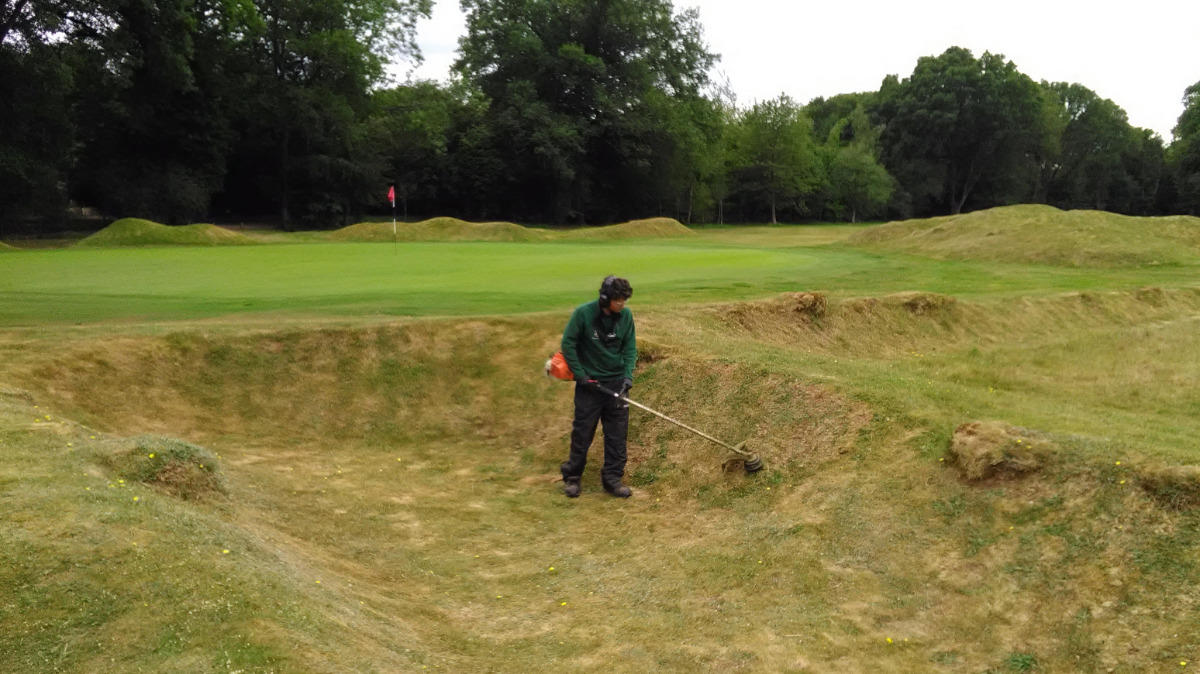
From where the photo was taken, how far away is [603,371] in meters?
9.51

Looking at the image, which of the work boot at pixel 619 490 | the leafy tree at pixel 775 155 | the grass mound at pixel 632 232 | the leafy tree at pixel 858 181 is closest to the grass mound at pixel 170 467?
the work boot at pixel 619 490

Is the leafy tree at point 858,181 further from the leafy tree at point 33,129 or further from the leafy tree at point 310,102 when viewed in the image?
the leafy tree at point 33,129

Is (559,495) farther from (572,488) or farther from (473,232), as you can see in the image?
(473,232)

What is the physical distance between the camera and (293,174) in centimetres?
5409

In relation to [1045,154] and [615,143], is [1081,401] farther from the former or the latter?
[1045,154]

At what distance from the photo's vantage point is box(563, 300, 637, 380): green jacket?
9.35 meters

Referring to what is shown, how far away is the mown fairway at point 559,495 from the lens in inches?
206

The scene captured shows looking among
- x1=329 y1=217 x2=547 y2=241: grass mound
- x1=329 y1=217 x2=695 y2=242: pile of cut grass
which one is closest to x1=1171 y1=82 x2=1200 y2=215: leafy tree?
x1=329 y1=217 x2=695 y2=242: pile of cut grass

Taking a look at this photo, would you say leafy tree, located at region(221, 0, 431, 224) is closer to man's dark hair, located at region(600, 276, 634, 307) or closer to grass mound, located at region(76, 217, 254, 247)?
grass mound, located at region(76, 217, 254, 247)

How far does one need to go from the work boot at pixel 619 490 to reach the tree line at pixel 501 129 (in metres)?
38.1

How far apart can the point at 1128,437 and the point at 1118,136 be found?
9337 cm

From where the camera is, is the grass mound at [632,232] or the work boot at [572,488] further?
the grass mound at [632,232]

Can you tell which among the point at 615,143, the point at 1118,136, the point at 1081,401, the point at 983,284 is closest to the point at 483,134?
the point at 615,143

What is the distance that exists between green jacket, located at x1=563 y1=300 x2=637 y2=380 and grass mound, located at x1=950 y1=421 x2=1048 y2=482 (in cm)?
360
